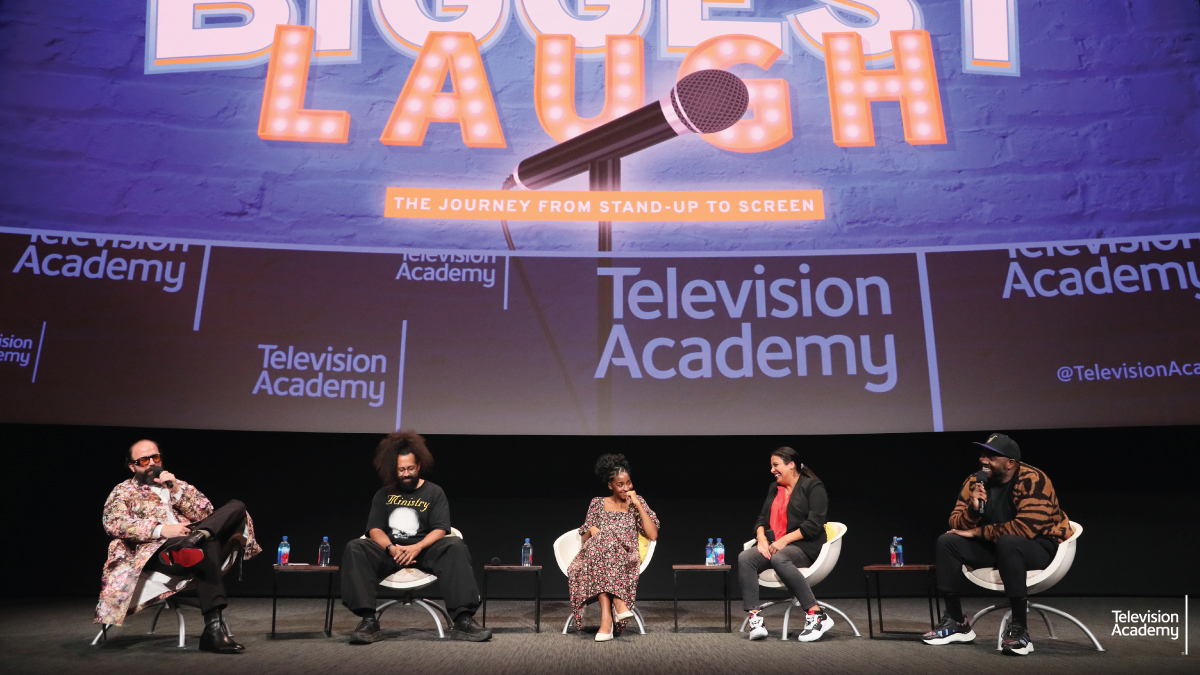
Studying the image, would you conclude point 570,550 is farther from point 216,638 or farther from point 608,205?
point 608,205

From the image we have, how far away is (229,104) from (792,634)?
4012mm

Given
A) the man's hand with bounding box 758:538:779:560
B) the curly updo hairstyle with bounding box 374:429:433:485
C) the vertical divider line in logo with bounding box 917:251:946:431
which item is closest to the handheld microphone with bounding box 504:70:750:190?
the vertical divider line in logo with bounding box 917:251:946:431

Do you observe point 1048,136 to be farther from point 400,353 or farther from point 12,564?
point 12,564

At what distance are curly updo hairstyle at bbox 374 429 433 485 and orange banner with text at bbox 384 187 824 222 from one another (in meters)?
1.29

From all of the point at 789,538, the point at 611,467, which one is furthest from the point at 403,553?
the point at 789,538

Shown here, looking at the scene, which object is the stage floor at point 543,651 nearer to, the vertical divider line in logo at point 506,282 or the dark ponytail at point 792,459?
the dark ponytail at point 792,459

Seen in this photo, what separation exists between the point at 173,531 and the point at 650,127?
3.05m

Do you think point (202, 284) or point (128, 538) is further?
point (202, 284)

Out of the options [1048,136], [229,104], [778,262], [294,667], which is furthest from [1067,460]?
[229,104]

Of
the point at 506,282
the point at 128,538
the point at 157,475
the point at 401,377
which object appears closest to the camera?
the point at 128,538

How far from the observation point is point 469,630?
3408 mm

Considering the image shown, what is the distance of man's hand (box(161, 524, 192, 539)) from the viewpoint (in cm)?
323

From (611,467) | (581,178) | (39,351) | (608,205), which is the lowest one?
(611,467)

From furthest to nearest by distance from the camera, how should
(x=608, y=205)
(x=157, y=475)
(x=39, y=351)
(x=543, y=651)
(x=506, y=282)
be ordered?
(x=608, y=205)
(x=506, y=282)
(x=39, y=351)
(x=157, y=475)
(x=543, y=651)
